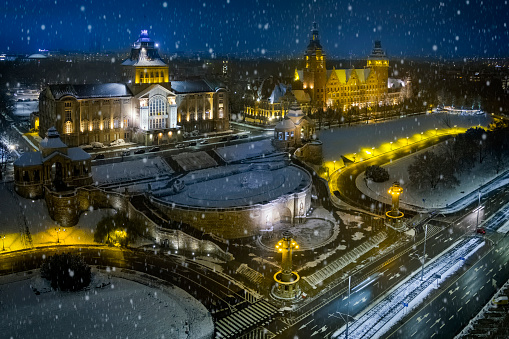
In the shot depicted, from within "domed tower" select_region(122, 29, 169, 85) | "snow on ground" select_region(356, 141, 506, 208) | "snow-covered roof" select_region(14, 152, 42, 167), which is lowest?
"snow on ground" select_region(356, 141, 506, 208)

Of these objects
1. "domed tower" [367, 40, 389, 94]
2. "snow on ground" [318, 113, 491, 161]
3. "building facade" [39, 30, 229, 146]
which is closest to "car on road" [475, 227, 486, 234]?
"snow on ground" [318, 113, 491, 161]

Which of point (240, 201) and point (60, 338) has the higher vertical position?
point (240, 201)

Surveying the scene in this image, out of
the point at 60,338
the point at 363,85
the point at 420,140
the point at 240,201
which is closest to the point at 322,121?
the point at 420,140

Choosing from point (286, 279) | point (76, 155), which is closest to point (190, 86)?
point (76, 155)

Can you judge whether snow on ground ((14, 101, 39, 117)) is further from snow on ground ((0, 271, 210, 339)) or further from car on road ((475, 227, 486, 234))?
car on road ((475, 227, 486, 234))

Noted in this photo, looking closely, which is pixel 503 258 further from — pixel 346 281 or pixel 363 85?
pixel 363 85

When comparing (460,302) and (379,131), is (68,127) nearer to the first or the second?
(460,302)
